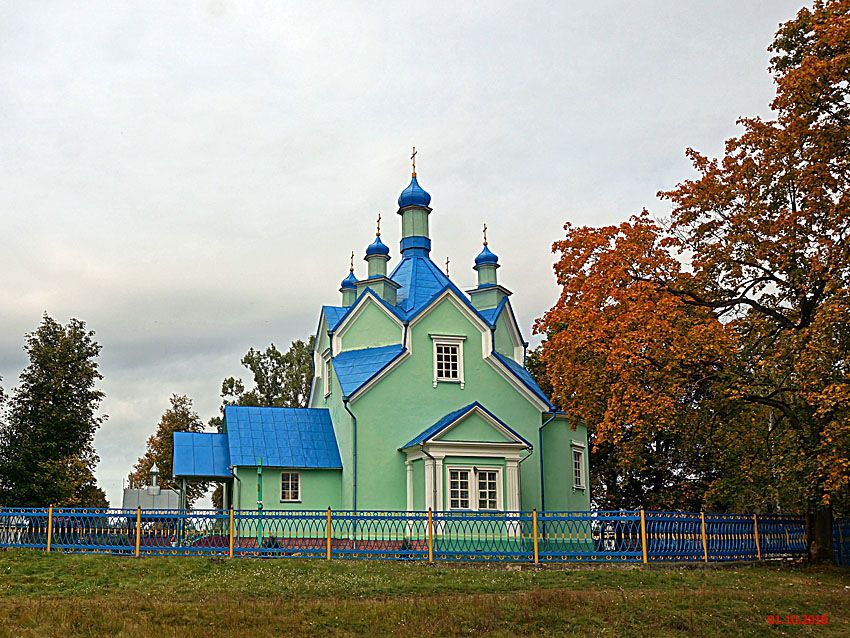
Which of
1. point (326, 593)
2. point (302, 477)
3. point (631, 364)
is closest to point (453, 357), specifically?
point (302, 477)

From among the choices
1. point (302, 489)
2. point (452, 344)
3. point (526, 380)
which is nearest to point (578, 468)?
point (526, 380)

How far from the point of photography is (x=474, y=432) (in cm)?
2367

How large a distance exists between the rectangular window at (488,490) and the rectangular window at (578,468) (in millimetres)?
4056

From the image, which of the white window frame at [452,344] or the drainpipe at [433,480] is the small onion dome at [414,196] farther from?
the drainpipe at [433,480]

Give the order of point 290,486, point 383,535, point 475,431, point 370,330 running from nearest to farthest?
point 383,535 → point 475,431 → point 290,486 → point 370,330

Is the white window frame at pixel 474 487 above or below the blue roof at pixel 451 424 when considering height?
below

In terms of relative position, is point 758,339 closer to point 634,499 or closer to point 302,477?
point 302,477

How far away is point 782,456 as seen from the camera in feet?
65.2

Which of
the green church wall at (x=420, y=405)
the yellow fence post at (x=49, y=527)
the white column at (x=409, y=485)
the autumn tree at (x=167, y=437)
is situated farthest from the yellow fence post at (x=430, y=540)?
the autumn tree at (x=167, y=437)

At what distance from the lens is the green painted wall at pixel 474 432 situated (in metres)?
23.5

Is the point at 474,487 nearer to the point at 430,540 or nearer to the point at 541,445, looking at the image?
the point at 541,445

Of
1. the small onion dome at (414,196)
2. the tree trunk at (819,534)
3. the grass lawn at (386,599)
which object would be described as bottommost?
the grass lawn at (386,599)

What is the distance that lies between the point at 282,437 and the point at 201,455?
232 centimetres

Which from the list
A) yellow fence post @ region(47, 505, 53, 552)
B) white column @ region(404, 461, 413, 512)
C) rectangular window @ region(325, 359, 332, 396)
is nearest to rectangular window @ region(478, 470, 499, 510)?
white column @ region(404, 461, 413, 512)
